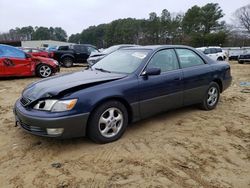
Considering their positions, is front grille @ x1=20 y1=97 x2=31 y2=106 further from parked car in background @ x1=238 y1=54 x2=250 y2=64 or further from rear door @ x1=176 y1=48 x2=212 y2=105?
parked car in background @ x1=238 y1=54 x2=250 y2=64

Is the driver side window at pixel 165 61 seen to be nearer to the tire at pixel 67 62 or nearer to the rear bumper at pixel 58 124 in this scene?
the rear bumper at pixel 58 124

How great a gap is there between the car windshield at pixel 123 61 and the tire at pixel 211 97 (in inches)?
71.6

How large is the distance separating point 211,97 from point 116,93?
8.93 ft

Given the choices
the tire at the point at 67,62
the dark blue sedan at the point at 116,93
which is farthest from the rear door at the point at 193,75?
the tire at the point at 67,62

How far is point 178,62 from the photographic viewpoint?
16.0 feet

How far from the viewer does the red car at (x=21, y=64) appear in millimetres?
9475

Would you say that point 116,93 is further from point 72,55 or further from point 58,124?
point 72,55

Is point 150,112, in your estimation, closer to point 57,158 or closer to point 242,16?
point 57,158

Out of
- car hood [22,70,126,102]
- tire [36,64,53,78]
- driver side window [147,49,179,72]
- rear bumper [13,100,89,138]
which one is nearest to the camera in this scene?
rear bumper [13,100,89,138]

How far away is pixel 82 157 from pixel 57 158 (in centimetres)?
33

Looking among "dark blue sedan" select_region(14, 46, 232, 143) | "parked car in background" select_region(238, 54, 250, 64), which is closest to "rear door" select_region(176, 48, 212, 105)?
"dark blue sedan" select_region(14, 46, 232, 143)

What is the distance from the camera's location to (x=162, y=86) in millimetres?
4383

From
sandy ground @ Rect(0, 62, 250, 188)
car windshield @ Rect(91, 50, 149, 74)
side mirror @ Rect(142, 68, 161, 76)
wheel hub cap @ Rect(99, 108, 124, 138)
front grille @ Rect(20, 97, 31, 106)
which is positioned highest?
car windshield @ Rect(91, 50, 149, 74)

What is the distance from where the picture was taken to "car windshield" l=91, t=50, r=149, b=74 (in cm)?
434
